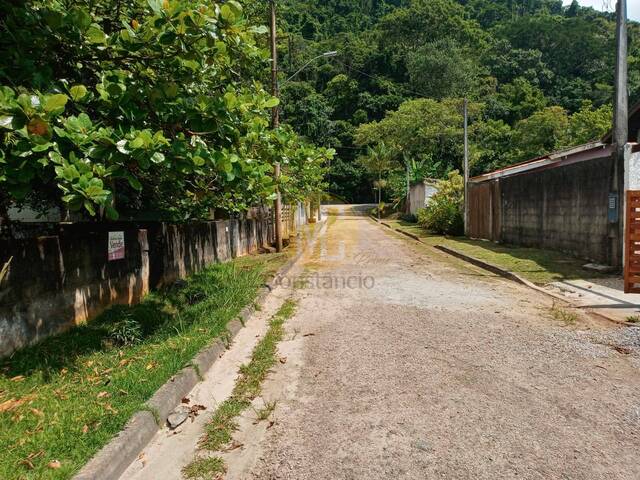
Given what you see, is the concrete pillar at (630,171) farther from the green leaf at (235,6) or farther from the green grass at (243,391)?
the green leaf at (235,6)

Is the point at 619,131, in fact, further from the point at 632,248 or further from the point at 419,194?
the point at 419,194

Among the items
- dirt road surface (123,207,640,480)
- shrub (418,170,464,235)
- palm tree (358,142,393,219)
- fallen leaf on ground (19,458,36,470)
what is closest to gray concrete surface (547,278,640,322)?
dirt road surface (123,207,640,480)

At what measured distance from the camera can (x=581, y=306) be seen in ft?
24.6

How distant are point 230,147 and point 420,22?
7953 centimetres

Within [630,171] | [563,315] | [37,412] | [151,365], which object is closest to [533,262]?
[630,171]

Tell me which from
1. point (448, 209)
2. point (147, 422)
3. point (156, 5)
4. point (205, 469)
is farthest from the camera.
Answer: point (448, 209)

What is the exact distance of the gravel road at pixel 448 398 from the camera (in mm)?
3135

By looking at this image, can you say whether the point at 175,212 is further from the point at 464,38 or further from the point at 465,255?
the point at 464,38

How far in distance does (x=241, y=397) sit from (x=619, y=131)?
1019 cm

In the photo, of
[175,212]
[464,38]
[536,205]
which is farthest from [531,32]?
[175,212]

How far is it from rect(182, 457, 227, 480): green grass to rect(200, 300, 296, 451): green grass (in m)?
0.19

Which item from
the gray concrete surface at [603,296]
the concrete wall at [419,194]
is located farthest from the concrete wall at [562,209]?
the concrete wall at [419,194]

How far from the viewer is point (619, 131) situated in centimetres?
1005

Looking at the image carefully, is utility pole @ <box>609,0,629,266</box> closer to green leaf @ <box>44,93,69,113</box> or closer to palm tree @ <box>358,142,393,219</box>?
green leaf @ <box>44,93,69,113</box>
